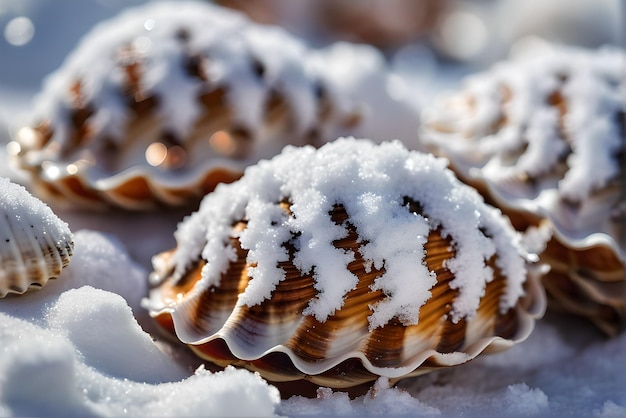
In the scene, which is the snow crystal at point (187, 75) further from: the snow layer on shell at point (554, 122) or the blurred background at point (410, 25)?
the blurred background at point (410, 25)

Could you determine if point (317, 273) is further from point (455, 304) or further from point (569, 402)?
point (569, 402)

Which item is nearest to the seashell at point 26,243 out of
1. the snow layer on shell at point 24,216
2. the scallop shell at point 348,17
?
the snow layer on shell at point 24,216

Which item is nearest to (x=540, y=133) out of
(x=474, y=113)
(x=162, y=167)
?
(x=474, y=113)

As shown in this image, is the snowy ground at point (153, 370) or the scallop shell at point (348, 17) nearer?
the snowy ground at point (153, 370)

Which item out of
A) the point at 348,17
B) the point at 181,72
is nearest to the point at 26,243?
the point at 181,72

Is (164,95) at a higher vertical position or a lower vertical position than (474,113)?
higher
